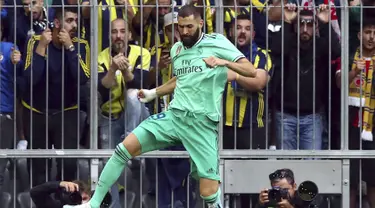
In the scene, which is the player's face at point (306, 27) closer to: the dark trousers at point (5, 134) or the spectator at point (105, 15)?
the spectator at point (105, 15)

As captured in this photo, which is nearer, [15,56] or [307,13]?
[15,56]

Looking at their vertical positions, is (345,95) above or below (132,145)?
above

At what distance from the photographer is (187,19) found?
42.9 feet

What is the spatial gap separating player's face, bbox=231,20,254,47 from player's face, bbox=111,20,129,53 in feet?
3.78

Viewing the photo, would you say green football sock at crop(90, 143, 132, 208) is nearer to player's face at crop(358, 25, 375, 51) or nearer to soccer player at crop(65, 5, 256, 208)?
soccer player at crop(65, 5, 256, 208)

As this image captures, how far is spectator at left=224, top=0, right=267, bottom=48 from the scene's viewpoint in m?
14.7

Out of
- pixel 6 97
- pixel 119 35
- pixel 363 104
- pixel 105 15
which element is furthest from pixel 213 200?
pixel 6 97

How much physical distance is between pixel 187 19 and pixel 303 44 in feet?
6.80

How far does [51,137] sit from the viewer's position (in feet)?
48.0

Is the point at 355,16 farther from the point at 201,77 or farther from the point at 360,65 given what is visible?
the point at 201,77

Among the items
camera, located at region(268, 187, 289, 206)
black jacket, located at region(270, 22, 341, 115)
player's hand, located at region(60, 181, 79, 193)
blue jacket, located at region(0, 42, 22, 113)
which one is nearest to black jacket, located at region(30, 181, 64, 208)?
player's hand, located at region(60, 181, 79, 193)

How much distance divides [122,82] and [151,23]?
74 cm

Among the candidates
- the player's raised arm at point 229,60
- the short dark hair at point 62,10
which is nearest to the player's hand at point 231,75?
the player's raised arm at point 229,60

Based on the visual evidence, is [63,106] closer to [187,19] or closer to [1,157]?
[1,157]
